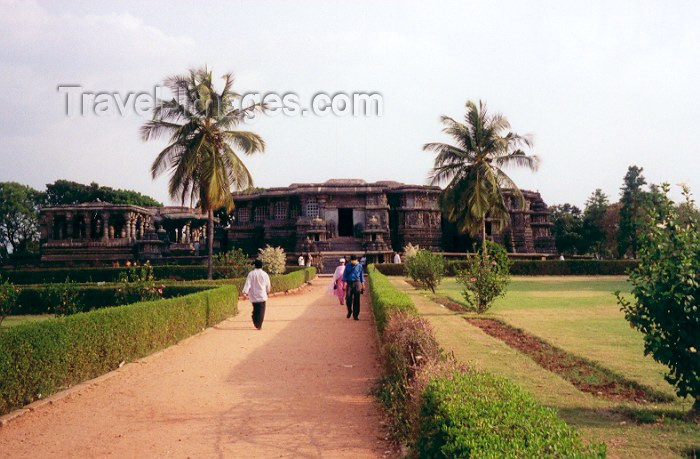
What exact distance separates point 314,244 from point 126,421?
3719 centimetres

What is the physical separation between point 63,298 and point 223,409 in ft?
43.2

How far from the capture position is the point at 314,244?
4366cm

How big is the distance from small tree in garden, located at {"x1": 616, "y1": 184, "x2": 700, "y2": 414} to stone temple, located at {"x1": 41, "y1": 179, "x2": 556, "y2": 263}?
36.7 metres

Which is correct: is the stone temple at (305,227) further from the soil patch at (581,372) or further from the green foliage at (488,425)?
the green foliage at (488,425)

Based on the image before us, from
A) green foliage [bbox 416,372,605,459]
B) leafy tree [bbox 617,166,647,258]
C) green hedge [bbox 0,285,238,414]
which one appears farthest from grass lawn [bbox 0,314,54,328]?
leafy tree [bbox 617,166,647,258]

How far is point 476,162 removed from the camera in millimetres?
30609

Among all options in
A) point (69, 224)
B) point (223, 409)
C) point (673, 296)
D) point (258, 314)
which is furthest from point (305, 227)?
point (673, 296)

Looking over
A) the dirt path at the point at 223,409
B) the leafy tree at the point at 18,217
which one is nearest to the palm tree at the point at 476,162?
the dirt path at the point at 223,409

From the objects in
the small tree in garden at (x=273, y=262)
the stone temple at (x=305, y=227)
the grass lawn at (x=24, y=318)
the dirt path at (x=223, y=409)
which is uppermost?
the stone temple at (x=305, y=227)

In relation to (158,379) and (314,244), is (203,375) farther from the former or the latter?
(314,244)

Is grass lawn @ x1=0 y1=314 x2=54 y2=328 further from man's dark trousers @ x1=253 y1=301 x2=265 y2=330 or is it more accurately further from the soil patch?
the soil patch

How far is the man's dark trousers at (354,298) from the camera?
15.2 meters

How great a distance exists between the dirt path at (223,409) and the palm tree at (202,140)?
16.3 meters

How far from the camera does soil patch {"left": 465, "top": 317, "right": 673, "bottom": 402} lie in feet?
23.0
